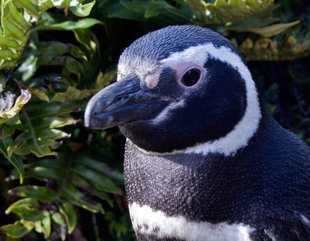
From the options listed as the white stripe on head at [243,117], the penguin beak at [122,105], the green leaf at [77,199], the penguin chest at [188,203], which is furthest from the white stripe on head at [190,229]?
the green leaf at [77,199]

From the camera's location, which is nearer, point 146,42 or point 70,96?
point 146,42

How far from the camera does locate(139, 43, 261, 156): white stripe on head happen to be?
1.36 m

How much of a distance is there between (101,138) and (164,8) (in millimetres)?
606

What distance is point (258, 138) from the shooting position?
58.4 inches

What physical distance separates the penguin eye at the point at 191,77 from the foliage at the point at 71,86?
0.60 metres

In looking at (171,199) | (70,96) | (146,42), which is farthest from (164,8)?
(171,199)

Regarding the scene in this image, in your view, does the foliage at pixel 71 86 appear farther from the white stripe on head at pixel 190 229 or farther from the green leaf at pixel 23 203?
the white stripe on head at pixel 190 229

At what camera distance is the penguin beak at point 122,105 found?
1302 millimetres

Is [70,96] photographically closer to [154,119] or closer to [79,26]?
[79,26]

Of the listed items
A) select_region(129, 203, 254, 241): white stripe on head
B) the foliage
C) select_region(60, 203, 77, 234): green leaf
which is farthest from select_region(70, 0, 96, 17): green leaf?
select_region(60, 203, 77, 234): green leaf

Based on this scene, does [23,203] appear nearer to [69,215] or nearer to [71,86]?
[69,215]

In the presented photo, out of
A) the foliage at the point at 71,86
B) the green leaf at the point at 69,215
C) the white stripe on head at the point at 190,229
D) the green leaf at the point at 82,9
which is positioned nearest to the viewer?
the white stripe on head at the point at 190,229

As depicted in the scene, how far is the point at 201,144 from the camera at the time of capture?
55.8 inches

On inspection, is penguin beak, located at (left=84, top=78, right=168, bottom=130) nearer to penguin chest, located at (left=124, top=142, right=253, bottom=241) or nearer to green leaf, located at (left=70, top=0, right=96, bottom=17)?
penguin chest, located at (left=124, top=142, right=253, bottom=241)
